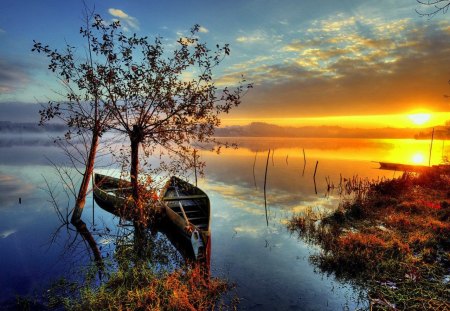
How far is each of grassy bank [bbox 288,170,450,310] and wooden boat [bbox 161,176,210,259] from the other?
19.5 feet

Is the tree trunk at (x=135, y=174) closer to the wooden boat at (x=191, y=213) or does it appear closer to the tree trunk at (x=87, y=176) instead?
the wooden boat at (x=191, y=213)

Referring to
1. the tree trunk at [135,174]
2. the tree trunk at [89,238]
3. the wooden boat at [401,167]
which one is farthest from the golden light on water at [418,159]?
the tree trunk at [89,238]

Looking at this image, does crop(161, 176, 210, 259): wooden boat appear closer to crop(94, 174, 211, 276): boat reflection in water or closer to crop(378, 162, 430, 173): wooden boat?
crop(94, 174, 211, 276): boat reflection in water

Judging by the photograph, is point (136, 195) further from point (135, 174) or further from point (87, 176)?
point (87, 176)

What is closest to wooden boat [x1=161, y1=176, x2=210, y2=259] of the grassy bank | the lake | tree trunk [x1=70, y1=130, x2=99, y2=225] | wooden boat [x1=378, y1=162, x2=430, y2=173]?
the lake

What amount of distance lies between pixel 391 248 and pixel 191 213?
1140 cm

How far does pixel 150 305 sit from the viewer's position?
8.54 metres

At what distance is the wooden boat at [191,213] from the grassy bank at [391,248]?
5945 millimetres

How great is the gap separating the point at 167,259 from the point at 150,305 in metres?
5.38

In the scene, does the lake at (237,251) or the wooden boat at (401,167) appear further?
the wooden boat at (401,167)

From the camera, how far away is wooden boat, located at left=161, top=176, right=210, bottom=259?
12.8m

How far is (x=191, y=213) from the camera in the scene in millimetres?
18938

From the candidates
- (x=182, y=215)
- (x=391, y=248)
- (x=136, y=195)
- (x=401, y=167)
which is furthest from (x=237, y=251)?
(x=401, y=167)

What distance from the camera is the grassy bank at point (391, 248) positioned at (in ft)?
32.4
